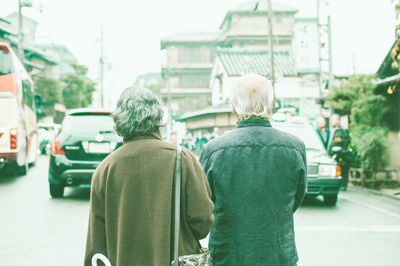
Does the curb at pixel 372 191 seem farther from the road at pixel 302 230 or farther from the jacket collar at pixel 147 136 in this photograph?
the jacket collar at pixel 147 136

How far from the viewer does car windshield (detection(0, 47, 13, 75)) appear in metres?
11.9

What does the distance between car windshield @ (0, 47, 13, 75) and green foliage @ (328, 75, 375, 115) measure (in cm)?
1059

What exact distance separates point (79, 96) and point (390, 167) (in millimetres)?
44095

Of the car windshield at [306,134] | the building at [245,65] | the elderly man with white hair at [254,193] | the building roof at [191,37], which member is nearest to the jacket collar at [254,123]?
the elderly man with white hair at [254,193]

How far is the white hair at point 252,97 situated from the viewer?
2445mm

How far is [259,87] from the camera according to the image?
2451mm

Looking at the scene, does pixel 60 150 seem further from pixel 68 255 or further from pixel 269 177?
pixel 269 177

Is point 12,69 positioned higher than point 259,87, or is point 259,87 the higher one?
point 12,69

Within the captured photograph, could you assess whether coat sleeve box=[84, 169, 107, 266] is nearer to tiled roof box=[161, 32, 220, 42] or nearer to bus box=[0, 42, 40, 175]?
bus box=[0, 42, 40, 175]

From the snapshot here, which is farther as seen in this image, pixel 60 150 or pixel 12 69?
pixel 12 69

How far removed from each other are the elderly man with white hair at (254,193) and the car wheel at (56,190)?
7.35m

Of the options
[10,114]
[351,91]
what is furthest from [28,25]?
[10,114]

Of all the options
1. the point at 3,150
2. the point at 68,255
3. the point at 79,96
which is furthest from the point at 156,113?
the point at 79,96

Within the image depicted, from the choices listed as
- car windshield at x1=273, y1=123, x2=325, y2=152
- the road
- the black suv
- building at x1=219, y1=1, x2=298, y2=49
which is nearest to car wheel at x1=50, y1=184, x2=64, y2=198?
the road
